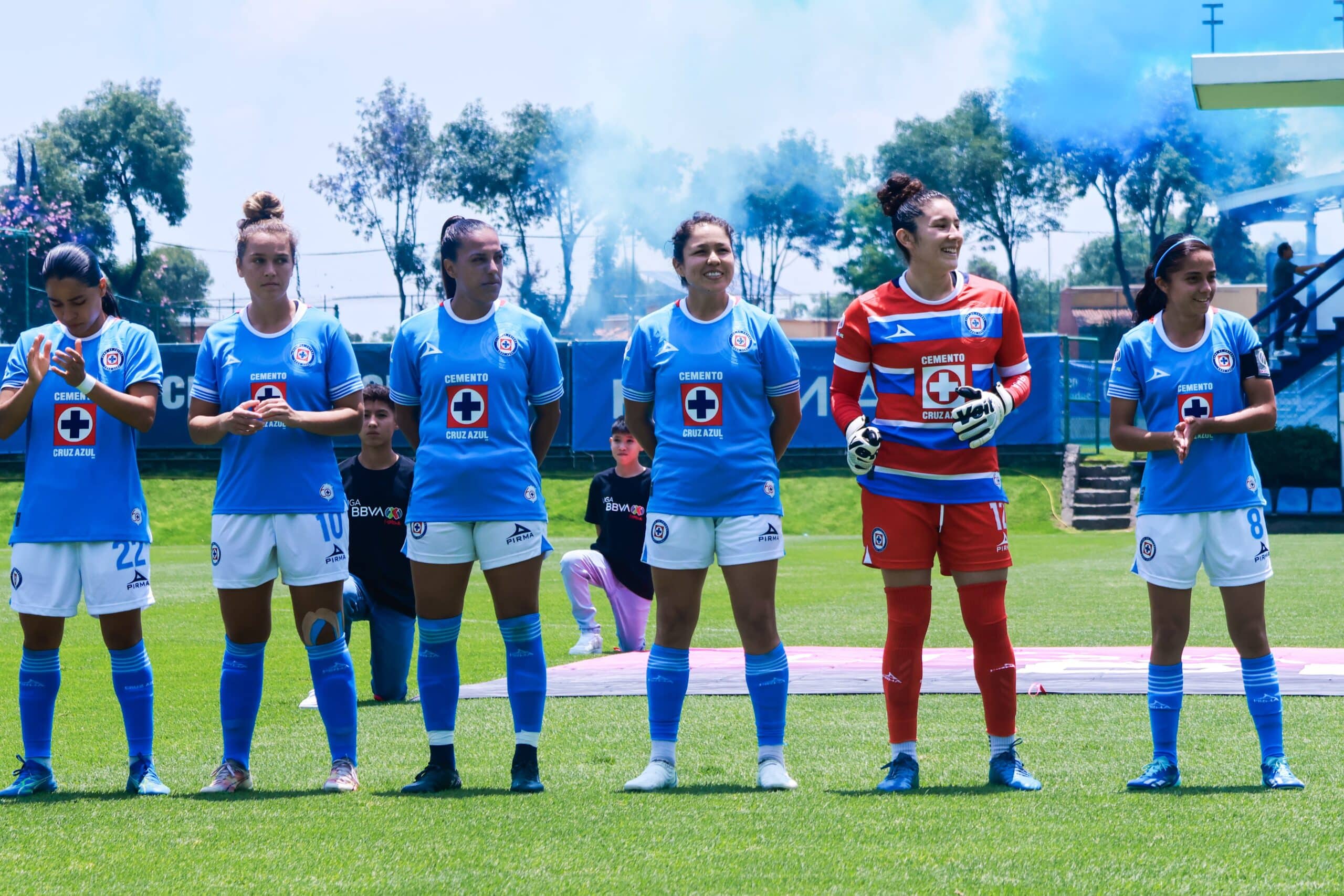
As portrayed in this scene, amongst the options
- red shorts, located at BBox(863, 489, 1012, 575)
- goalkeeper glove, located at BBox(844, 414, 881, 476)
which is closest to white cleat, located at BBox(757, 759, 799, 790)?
red shorts, located at BBox(863, 489, 1012, 575)

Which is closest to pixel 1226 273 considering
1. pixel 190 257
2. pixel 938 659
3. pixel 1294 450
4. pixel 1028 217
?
pixel 1028 217

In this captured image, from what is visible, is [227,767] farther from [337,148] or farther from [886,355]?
[337,148]

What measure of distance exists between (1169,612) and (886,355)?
1.37 m

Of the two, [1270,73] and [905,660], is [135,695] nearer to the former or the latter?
[905,660]

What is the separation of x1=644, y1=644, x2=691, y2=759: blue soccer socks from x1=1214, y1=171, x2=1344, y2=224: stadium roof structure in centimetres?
2915

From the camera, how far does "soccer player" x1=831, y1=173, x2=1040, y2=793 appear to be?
16.8 ft

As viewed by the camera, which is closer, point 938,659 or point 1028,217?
point 938,659

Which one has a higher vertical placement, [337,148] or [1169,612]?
[337,148]

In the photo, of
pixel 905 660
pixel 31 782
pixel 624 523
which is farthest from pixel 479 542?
pixel 624 523

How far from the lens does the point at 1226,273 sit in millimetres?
54000

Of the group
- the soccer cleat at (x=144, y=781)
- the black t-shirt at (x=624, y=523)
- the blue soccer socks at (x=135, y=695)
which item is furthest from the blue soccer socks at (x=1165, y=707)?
the black t-shirt at (x=624, y=523)

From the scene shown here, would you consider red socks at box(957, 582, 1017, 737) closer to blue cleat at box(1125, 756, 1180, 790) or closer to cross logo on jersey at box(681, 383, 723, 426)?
blue cleat at box(1125, 756, 1180, 790)

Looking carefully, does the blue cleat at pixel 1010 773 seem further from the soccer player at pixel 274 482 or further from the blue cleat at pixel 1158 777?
the soccer player at pixel 274 482

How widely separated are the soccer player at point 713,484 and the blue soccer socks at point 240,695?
146cm
